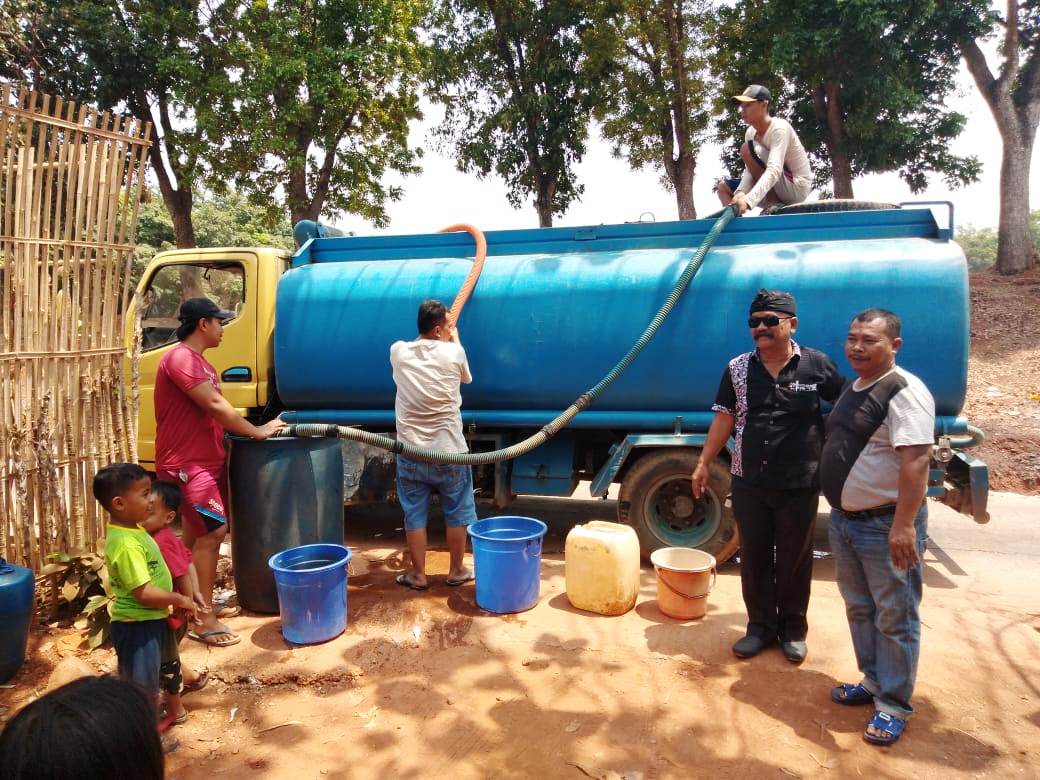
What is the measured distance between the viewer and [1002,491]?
277 inches

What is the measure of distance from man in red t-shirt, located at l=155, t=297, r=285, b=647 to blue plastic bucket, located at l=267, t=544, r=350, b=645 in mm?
366

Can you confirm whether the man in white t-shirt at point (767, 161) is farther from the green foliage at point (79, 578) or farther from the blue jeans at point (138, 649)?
the green foliage at point (79, 578)

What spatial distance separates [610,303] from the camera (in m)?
4.64

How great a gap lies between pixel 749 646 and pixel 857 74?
36.4ft

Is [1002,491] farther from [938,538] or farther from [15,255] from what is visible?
[15,255]

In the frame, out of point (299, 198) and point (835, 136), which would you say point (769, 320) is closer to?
point (835, 136)

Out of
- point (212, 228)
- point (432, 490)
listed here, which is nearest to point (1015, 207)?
point (432, 490)

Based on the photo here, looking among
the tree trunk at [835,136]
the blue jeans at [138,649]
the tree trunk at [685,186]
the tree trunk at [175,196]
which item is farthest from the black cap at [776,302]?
the tree trunk at [175,196]

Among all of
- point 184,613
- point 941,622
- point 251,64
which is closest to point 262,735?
point 184,613

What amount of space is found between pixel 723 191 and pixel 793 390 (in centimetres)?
281

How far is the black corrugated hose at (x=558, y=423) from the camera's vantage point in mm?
4066

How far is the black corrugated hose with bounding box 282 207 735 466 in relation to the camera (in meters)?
4.07

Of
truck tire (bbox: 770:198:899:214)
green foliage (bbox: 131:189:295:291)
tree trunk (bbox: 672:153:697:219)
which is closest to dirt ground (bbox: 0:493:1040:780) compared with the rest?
truck tire (bbox: 770:198:899:214)

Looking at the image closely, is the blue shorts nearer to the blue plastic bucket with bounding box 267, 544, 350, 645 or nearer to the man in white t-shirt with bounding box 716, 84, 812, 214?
the blue plastic bucket with bounding box 267, 544, 350, 645
